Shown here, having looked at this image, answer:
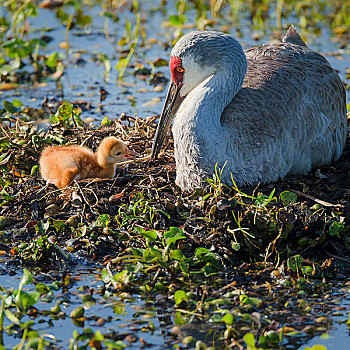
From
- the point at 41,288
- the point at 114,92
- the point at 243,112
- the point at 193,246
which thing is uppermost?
the point at 243,112

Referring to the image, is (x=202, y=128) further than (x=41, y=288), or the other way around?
(x=202, y=128)

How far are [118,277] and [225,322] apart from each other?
2.61ft

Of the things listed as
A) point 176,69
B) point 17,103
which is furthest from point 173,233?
point 17,103

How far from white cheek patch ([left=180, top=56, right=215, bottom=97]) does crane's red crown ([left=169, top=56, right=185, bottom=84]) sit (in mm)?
30

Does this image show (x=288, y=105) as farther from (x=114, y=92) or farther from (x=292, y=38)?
(x=114, y=92)

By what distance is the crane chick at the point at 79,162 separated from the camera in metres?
5.72

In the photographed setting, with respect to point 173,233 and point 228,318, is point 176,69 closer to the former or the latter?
point 173,233

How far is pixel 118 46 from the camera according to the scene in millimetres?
9703

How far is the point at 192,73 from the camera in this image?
569cm

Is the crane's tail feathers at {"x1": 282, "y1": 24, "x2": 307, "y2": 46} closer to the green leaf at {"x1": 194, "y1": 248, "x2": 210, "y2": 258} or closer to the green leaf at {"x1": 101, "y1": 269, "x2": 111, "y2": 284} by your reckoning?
the green leaf at {"x1": 194, "y1": 248, "x2": 210, "y2": 258}

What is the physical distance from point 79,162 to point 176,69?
1.08m

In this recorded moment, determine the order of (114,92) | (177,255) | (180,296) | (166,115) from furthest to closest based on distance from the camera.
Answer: (114,92), (166,115), (177,255), (180,296)

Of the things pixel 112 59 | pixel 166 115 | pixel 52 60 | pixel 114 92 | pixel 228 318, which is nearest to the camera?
pixel 228 318

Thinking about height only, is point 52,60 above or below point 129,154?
above
